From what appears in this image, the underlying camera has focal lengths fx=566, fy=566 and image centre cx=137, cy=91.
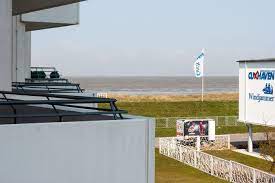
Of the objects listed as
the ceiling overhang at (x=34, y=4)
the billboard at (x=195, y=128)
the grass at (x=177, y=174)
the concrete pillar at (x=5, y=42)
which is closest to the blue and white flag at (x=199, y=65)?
the billboard at (x=195, y=128)

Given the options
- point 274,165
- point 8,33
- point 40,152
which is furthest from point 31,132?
point 274,165

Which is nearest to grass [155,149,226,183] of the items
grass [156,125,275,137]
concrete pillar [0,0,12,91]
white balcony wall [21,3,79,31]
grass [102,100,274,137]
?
white balcony wall [21,3,79,31]

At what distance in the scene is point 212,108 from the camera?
61.9 meters

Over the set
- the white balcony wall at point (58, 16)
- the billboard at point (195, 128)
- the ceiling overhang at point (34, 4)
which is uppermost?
the white balcony wall at point (58, 16)

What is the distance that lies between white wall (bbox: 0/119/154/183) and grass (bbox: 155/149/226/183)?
18288 millimetres

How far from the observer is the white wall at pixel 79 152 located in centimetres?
563

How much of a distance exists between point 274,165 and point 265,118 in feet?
25.0

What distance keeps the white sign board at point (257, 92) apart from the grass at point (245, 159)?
240 centimetres

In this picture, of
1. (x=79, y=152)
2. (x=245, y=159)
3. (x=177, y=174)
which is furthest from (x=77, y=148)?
(x=245, y=159)

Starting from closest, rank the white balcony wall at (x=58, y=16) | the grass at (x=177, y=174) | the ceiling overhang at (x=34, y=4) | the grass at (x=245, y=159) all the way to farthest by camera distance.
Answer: the ceiling overhang at (x=34, y=4) → the grass at (x=177, y=174) → the white balcony wall at (x=58, y=16) → the grass at (x=245, y=159)

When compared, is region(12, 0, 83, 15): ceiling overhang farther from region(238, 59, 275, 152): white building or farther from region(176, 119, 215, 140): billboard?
region(176, 119, 215, 140): billboard

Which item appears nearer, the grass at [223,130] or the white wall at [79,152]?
the white wall at [79,152]

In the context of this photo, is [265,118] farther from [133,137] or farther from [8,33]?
[133,137]

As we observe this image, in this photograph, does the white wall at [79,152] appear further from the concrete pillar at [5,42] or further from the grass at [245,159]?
the grass at [245,159]
